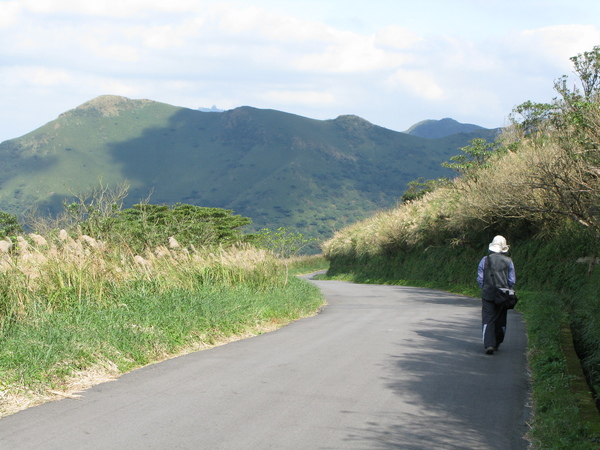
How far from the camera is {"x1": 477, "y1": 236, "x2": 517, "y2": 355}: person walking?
10.4 meters

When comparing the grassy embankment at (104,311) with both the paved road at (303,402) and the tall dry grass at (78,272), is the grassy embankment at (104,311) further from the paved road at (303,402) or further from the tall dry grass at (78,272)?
the paved road at (303,402)

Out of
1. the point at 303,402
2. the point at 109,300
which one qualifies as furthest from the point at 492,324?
the point at 109,300

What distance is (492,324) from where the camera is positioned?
33.9 ft

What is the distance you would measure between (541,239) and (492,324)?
13452 millimetres

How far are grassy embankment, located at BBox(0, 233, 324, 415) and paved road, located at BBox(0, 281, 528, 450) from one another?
467 millimetres

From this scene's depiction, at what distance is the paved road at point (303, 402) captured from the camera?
5.68 metres

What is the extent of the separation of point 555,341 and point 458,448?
17.1 ft

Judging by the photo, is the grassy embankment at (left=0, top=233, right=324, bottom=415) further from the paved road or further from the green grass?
the paved road

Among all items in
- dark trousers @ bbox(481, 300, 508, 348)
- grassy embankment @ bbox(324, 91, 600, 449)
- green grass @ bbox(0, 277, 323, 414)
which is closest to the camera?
grassy embankment @ bbox(324, 91, 600, 449)

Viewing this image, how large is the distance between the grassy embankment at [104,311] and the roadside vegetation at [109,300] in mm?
20

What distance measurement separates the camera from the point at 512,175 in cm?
2055

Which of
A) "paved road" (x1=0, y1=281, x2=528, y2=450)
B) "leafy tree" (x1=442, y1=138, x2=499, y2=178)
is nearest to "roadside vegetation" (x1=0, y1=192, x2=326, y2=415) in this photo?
"paved road" (x1=0, y1=281, x2=528, y2=450)

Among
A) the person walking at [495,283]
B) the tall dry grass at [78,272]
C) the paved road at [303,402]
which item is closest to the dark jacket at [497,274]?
the person walking at [495,283]

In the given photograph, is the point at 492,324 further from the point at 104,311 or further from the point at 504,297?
the point at 104,311
